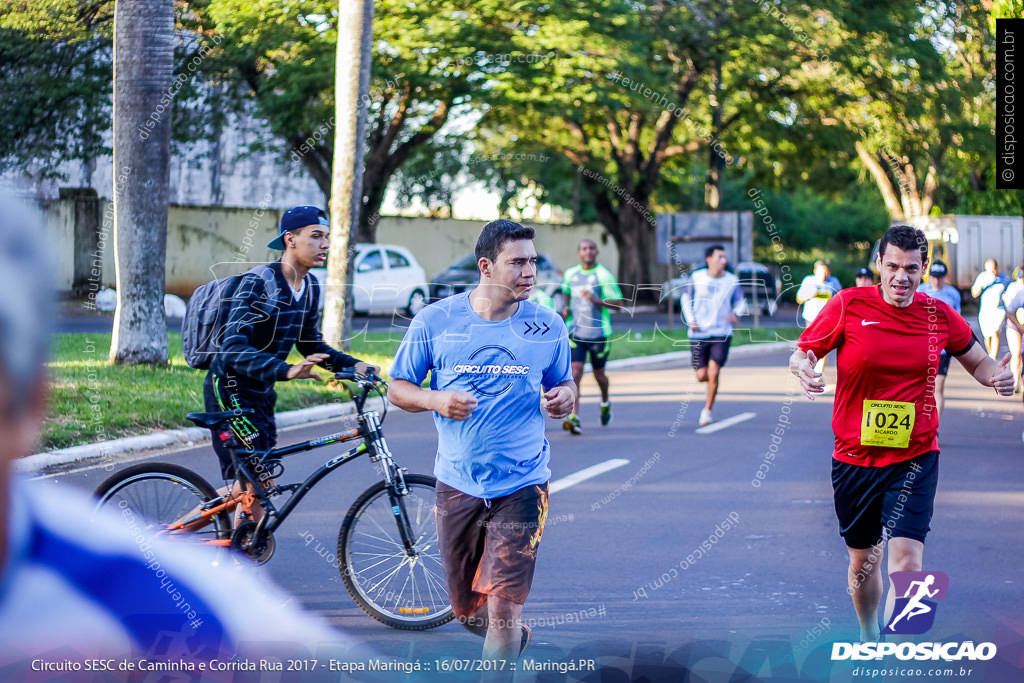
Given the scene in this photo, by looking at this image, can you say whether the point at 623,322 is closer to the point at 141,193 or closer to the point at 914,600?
the point at 141,193

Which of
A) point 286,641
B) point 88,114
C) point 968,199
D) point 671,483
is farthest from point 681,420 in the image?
point 968,199

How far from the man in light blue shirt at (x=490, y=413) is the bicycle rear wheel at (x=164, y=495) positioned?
1.54 m

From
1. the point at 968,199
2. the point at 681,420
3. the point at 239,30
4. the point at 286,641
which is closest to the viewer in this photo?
the point at 286,641

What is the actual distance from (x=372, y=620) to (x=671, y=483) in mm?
4133

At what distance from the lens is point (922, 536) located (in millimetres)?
4535

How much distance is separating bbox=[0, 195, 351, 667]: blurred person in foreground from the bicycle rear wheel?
4052 mm

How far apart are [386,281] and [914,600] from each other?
75.2 feet

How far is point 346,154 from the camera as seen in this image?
580 inches

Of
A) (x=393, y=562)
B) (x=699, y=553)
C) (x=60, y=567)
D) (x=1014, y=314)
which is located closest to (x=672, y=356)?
A: (x=1014, y=314)

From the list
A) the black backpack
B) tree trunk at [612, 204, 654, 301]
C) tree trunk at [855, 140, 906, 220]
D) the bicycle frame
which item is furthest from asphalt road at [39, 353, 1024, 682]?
tree trunk at [855, 140, 906, 220]

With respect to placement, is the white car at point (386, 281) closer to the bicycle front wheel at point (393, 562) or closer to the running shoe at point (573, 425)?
the running shoe at point (573, 425)

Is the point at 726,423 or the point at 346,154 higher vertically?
the point at 346,154

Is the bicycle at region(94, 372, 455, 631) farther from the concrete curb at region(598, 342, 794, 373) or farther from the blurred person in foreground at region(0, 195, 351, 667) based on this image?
the concrete curb at region(598, 342, 794, 373)

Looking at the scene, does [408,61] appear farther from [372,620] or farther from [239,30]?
[372,620]
